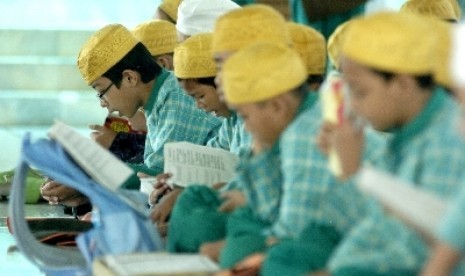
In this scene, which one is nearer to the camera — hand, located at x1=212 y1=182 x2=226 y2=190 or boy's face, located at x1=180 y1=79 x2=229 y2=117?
hand, located at x1=212 y1=182 x2=226 y2=190

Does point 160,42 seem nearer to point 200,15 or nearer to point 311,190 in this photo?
point 200,15

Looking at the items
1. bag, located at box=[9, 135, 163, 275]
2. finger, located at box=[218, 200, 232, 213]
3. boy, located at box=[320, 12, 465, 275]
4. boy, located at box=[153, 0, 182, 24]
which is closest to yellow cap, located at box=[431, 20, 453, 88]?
boy, located at box=[320, 12, 465, 275]

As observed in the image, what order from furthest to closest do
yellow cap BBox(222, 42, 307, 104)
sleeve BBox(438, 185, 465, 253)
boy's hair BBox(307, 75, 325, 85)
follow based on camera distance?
boy's hair BBox(307, 75, 325, 85), yellow cap BBox(222, 42, 307, 104), sleeve BBox(438, 185, 465, 253)

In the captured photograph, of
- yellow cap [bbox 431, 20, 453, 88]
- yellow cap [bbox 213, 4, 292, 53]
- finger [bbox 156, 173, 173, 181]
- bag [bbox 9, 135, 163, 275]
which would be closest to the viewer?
yellow cap [bbox 431, 20, 453, 88]

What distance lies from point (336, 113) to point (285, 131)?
14.7 inches

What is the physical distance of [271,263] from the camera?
3723mm

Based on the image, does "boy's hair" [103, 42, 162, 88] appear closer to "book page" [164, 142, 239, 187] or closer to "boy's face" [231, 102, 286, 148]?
"book page" [164, 142, 239, 187]

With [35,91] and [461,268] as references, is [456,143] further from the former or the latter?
[35,91]

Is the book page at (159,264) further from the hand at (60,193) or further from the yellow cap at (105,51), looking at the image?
the hand at (60,193)

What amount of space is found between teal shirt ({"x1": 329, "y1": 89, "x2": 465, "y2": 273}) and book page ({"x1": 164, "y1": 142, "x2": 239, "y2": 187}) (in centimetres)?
173

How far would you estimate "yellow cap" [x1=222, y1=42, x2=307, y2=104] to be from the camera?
4.01 m

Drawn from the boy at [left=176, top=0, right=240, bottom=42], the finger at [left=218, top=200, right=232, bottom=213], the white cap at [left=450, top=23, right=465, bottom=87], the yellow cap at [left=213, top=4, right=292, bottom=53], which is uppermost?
the white cap at [left=450, top=23, right=465, bottom=87]

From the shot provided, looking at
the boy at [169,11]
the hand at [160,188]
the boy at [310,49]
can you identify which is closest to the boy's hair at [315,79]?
the boy at [310,49]

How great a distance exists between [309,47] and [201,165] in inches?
21.6
